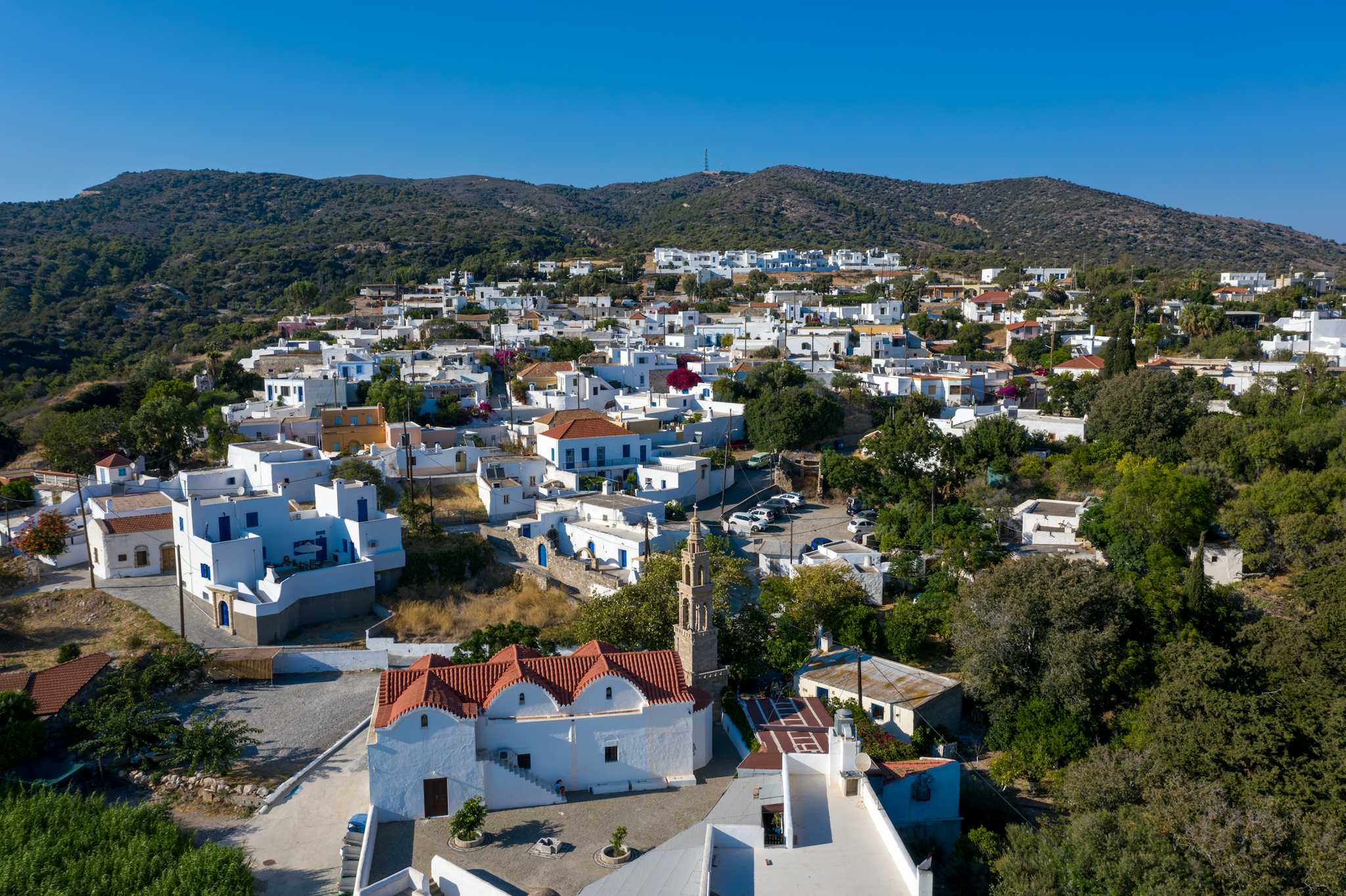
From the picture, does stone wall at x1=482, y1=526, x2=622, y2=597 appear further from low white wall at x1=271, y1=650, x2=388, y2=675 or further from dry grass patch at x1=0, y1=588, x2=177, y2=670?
dry grass patch at x1=0, y1=588, x2=177, y2=670

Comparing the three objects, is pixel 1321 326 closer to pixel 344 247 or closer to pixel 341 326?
pixel 341 326

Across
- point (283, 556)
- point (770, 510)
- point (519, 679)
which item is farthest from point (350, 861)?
point (770, 510)

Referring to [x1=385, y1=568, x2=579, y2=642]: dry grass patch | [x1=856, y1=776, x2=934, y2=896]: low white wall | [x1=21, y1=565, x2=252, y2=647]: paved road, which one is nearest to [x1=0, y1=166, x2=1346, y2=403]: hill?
[x1=21, y1=565, x2=252, y2=647]: paved road

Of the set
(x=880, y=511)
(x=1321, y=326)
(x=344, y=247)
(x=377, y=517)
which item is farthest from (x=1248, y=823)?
(x=344, y=247)

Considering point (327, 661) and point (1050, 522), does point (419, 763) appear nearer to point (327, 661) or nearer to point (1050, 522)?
point (327, 661)

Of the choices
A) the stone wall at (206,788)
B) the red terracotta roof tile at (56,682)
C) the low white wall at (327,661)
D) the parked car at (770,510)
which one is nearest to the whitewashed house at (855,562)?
the parked car at (770,510)
